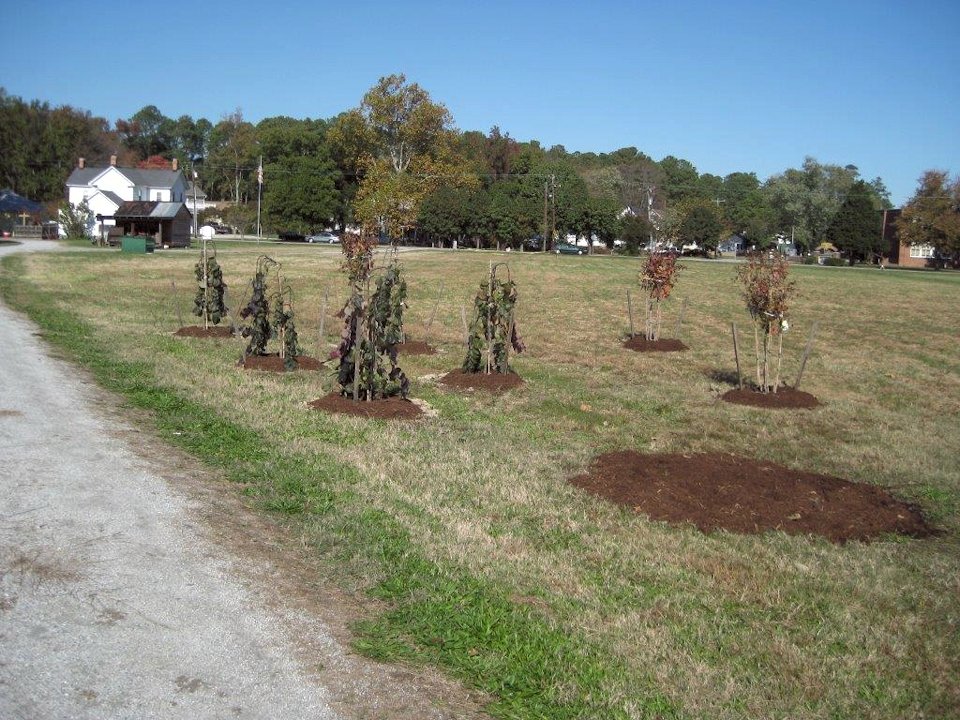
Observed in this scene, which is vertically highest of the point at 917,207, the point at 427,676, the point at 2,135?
the point at 2,135

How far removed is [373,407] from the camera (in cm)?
1045

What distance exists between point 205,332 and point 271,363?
427cm

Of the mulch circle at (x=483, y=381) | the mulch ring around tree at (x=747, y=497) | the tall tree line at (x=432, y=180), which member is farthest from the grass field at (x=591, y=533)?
the tall tree line at (x=432, y=180)

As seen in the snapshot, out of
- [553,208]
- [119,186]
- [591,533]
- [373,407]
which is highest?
[119,186]

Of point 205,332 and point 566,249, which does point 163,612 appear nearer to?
point 205,332

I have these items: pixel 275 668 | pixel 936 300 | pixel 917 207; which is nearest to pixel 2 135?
pixel 917 207

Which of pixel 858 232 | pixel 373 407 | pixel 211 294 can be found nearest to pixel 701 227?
pixel 858 232

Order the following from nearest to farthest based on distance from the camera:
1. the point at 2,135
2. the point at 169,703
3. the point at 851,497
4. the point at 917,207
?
the point at 169,703
the point at 851,497
the point at 917,207
the point at 2,135

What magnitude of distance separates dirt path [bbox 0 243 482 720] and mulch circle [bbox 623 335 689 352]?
1266 centimetres

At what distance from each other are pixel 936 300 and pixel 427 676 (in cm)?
3206

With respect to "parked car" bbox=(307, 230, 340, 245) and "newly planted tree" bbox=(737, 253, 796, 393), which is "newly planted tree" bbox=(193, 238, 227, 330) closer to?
"newly planted tree" bbox=(737, 253, 796, 393)

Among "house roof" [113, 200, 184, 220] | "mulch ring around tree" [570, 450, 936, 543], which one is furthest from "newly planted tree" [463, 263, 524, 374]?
"house roof" [113, 200, 184, 220]

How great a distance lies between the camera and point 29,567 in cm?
530

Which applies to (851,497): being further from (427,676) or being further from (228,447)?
(228,447)
